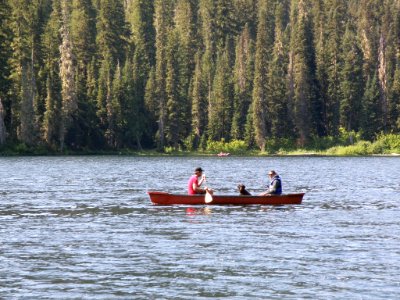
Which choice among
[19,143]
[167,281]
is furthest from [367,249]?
[19,143]

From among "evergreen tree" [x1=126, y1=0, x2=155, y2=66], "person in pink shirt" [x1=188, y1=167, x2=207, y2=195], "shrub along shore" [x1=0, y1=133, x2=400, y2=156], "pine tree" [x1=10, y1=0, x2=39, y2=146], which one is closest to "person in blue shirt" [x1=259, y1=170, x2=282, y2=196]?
"person in pink shirt" [x1=188, y1=167, x2=207, y2=195]

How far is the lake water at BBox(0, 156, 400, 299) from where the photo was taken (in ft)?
82.3

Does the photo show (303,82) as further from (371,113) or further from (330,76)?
(371,113)

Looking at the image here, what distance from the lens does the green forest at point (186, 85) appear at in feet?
426

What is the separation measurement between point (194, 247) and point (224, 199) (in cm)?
1494

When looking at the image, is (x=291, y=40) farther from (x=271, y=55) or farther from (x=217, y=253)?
(x=217, y=253)

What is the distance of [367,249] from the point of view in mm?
31766

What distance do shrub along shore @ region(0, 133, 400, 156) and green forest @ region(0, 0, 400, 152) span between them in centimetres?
43

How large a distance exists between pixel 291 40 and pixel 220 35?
30267 mm

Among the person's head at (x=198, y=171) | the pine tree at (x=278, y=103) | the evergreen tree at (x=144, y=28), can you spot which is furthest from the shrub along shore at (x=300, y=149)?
the person's head at (x=198, y=171)

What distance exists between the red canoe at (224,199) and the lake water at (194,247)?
469 mm

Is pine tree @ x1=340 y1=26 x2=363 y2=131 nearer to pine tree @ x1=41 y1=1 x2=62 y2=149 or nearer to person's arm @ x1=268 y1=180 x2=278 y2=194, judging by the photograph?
pine tree @ x1=41 y1=1 x2=62 y2=149

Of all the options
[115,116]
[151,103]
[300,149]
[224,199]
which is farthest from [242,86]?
[224,199]

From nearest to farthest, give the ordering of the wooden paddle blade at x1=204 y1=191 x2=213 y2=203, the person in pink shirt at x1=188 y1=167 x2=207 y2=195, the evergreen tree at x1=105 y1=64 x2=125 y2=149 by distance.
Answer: the wooden paddle blade at x1=204 y1=191 x2=213 y2=203
the person in pink shirt at x1=188 y1=167 x2=207 y2=195
the evergreen tree at x1=105 y1=64 x2=125 y2=149
